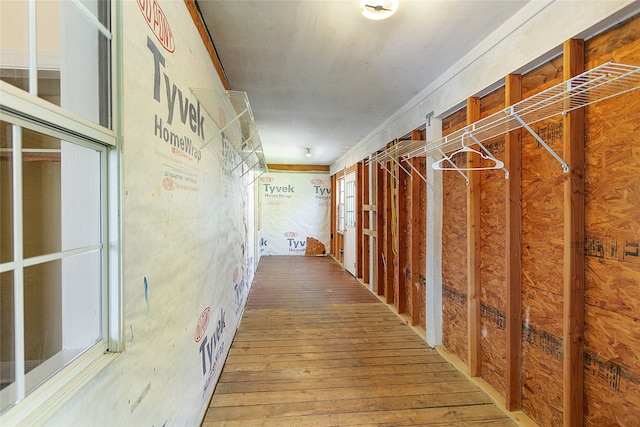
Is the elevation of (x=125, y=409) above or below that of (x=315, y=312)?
above

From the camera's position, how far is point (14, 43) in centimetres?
55

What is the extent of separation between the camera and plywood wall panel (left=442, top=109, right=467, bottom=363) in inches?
93.4

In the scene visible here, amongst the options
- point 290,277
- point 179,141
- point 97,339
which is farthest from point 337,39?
point 290,277

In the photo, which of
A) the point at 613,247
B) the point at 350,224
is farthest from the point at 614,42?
the point at 350,224

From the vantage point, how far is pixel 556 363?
5.14ft

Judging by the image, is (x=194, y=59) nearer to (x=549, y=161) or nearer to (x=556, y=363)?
(x=549, y=161)

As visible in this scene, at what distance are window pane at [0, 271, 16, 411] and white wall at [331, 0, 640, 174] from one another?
2233mm

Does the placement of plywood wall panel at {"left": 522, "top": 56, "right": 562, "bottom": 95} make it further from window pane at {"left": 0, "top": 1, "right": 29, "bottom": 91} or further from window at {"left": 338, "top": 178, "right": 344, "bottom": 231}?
window at {"left": 338, "top": 178, "right": 344, "bottom": 231}

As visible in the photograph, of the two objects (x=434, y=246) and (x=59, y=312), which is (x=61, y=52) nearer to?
(x=59, y=312)

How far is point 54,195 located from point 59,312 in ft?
0.97

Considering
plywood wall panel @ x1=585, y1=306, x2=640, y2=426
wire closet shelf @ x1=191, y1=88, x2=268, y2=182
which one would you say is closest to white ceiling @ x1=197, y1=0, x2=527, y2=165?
wire closet shelf @ x1=191, y1=88, x2=268, y2=182

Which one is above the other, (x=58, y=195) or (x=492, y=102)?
(x=492, y=102)

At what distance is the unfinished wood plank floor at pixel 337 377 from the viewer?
5.93 ft

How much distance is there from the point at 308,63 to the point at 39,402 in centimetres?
236
